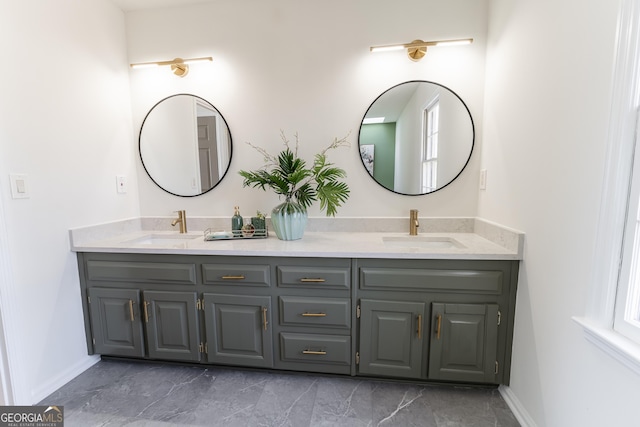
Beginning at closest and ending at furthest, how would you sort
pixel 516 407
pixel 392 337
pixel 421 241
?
1. pixel 516 407
2. pixel 392 337
3. pixel 421 241

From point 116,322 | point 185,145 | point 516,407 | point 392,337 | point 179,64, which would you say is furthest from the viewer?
point 185,145

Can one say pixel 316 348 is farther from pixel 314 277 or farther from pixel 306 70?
pixel 306 70

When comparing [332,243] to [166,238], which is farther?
[166,238]

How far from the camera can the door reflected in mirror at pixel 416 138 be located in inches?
78.9

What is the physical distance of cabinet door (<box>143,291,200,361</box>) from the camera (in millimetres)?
1805

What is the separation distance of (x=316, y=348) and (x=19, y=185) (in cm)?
186

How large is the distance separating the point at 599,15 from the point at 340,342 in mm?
1822

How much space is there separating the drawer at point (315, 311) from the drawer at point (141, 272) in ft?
2.00

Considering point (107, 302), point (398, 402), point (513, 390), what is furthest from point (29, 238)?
point (513, 390)

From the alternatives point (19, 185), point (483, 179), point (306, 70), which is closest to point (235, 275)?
point (19, 185)

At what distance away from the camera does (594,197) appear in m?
1.04

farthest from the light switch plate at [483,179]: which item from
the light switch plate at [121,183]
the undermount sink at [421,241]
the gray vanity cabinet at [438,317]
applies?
the light switch plate at [121,183]

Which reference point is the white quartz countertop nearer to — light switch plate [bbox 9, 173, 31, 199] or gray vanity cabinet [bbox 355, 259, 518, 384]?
gray vanity cabinet [bbox 355, 259, 518, 384]

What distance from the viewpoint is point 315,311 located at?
1.69 metres
